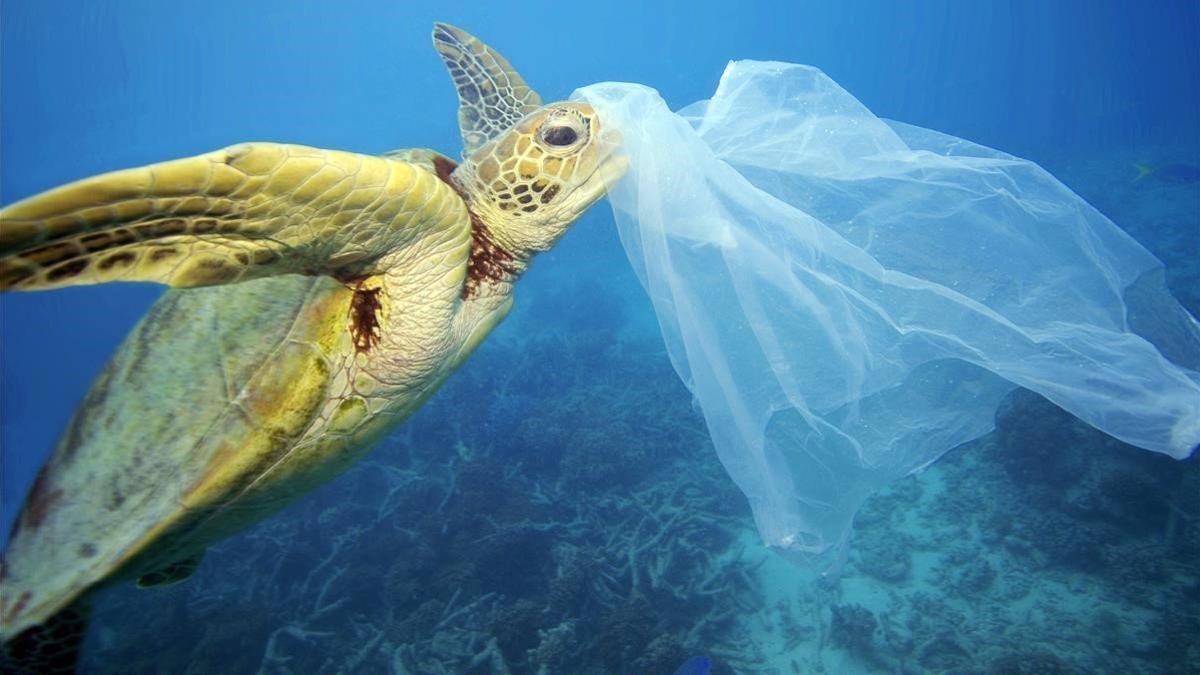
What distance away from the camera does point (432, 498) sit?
5.63 metres

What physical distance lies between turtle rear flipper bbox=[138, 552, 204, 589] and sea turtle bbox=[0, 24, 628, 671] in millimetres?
173

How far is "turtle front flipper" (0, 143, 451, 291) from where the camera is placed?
0.94 meters

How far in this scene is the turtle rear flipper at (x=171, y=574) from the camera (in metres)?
2.27

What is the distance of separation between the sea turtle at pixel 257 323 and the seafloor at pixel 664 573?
105 inches

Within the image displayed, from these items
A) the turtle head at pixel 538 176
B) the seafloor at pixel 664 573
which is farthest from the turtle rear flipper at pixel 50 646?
the seafloor at pixel 664 573

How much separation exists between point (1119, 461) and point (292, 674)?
7.72 meters

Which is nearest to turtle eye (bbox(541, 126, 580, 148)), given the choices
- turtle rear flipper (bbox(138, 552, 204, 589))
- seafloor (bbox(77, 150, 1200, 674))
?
turtle rear flipper (bbox(138, 552, 204, 589))

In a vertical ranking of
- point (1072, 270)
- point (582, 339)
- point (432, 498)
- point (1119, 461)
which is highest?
point (1072, 270)

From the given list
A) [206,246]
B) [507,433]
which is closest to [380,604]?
[507,433]

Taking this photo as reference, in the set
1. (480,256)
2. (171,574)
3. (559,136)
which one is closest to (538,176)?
(559,136)

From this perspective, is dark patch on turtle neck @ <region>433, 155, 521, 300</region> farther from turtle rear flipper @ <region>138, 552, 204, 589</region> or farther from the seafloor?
the seafloor

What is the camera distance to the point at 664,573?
4.74m

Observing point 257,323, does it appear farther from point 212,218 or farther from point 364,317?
point 212,218

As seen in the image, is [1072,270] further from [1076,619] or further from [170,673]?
[170,673]
